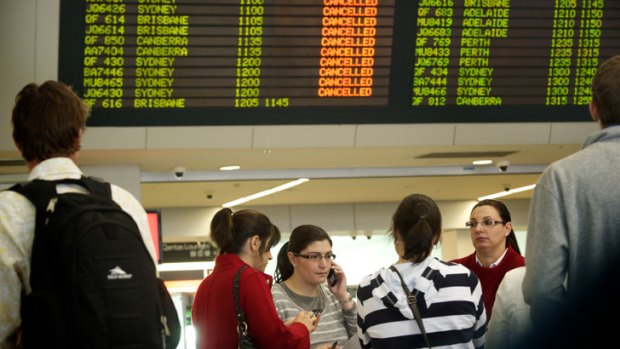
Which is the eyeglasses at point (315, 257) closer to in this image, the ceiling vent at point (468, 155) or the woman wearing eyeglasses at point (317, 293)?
the woman wearing eyeglasses at point (317, 293)

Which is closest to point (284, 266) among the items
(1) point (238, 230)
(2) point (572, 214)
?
(1) point (238, 230)

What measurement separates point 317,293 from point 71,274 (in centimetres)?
216

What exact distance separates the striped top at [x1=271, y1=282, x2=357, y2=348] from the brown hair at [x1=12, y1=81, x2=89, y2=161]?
1.79 metres

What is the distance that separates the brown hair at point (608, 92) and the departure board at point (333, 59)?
4.20 metres

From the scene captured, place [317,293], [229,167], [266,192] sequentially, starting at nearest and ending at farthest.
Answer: [317,293]
[229,167]
[266,192]

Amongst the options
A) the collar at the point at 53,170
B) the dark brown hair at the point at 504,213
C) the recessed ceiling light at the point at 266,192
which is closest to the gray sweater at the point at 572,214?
the collar at the point at 53,170

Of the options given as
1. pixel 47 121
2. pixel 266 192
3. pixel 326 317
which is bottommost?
pixel 266 192

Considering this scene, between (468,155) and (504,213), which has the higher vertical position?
(504,213)

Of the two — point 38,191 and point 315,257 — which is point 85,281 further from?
point 315,257

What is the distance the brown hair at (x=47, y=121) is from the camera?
82.7 inches

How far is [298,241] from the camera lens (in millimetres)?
4039

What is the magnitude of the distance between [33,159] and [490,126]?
5.32 meters

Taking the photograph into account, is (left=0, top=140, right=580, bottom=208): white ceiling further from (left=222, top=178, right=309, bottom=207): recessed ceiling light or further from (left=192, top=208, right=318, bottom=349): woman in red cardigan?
(left=192, top=208, right=318, bottom=349): woman in red cardigan

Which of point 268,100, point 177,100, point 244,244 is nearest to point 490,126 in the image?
point 268,100
